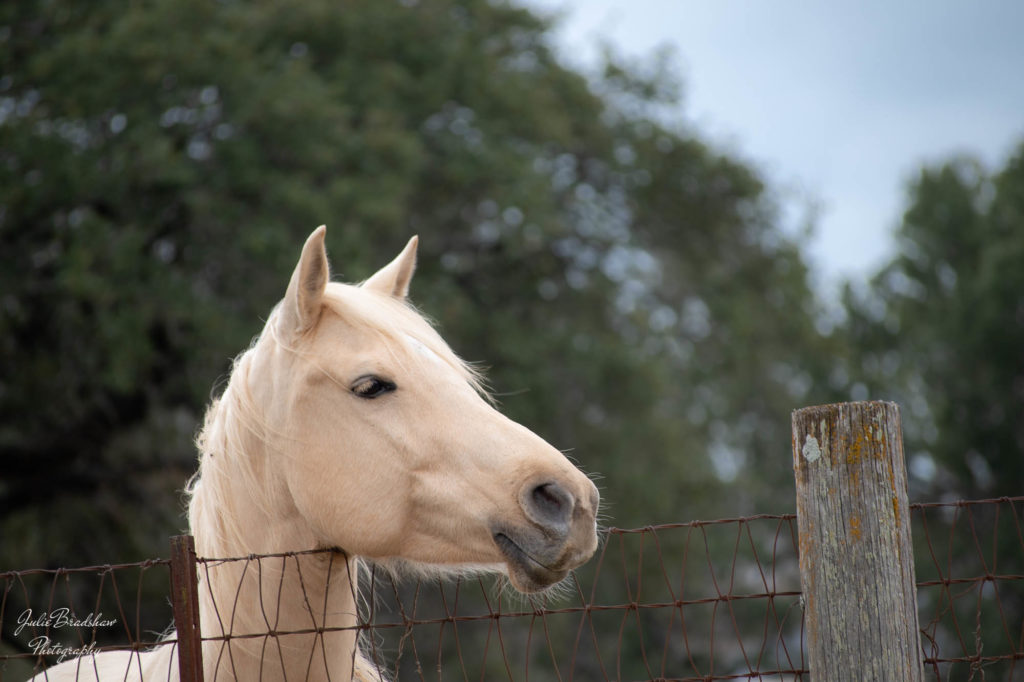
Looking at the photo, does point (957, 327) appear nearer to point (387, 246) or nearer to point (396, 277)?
point (387, 246)

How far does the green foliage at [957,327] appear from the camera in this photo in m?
19.1

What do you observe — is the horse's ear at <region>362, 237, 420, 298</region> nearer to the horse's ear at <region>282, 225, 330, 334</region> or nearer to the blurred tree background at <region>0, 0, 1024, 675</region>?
the horse's ear at <region>282, 225, 330, 334</region>

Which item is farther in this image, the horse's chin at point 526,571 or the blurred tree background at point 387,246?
the blurred tree background at point 387,246

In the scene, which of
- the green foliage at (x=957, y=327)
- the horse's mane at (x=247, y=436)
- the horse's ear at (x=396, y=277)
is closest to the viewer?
the horse's mane at (x=247, y=436)

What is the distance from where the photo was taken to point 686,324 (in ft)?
61.3

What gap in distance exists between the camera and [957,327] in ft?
66.3

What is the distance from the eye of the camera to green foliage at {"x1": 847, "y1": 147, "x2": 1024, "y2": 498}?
19.1 metres

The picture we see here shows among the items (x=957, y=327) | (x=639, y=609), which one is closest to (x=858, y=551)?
(x=639, y=609)

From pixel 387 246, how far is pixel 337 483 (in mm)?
10081

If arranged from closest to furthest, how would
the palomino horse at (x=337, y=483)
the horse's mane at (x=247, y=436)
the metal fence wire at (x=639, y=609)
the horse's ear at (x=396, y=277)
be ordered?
the palomino horse at (x=337, y=483), the horse's mane at (x=247, y=436), the horse's ear at (x=396, y=277), the metal fence wire at (x=639, y=609)

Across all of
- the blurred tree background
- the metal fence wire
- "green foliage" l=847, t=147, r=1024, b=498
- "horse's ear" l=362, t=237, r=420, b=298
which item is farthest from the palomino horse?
"green foliage" l=847, t=147, r=1024, b=498

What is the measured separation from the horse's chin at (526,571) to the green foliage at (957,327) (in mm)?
18845

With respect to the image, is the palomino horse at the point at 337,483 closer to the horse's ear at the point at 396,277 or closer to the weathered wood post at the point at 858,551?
the horse's ear at the point at 396,277

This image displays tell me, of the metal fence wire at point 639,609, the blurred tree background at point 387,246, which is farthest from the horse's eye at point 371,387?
the metal fence wire at point 639,609
